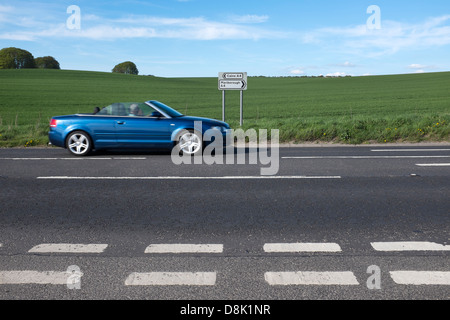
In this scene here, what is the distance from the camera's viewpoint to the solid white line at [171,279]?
3629mm

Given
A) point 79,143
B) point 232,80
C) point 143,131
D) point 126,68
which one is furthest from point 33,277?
point 126,68

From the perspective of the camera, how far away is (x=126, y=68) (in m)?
131

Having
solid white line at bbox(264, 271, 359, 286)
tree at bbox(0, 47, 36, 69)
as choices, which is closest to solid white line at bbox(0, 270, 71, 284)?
solid white line at bbox(264, 271, 359, 286)

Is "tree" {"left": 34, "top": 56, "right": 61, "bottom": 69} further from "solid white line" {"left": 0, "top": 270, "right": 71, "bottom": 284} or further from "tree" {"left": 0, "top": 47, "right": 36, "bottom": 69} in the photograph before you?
"solid white line" {"left": 0, "top": 270, "right": 71, "bottom": 284}

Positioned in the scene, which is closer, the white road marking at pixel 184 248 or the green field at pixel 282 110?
the white road marking at pixel 184 248

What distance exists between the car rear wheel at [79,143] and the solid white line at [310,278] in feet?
29.5

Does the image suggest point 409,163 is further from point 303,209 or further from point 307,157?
point 303,209

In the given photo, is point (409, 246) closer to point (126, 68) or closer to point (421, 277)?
point (421, 277)

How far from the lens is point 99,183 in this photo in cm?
795

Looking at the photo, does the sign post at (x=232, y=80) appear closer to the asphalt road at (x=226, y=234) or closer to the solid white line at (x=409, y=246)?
the asphalt road at (x=226, y=234)

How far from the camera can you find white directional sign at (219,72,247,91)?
19094 mm

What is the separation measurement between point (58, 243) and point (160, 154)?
772 centimetres

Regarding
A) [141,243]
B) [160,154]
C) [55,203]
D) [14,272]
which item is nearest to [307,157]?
[160,154]

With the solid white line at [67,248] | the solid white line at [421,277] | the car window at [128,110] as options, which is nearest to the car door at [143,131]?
the car window at [128,110]
